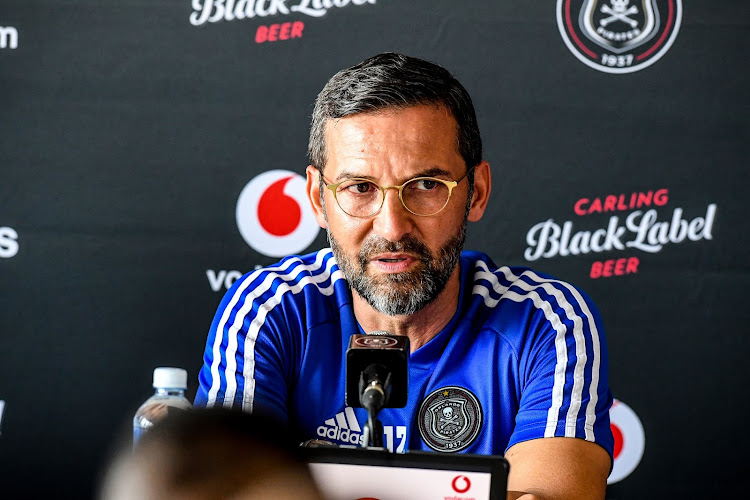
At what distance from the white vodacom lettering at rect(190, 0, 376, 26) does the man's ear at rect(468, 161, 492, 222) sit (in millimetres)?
861

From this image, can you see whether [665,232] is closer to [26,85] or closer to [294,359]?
[294,359]

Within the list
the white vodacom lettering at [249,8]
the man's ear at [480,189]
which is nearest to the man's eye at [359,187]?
the man's ear at [480,189]

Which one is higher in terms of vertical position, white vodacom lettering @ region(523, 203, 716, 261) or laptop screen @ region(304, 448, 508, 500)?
white vodacom lettering @ region(523, 203, 716, 261)

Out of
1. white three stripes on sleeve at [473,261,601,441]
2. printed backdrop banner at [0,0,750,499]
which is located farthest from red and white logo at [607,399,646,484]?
white three stripes on sleeve at [473,261,601,441]

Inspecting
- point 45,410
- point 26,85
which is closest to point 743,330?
point 45,410

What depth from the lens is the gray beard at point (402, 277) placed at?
133cm

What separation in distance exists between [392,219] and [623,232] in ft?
3.54

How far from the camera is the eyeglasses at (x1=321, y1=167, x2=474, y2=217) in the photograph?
1.32m

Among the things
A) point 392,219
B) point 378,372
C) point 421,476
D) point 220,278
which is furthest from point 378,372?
point 220,278

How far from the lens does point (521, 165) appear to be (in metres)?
2.18

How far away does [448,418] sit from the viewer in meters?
1.36

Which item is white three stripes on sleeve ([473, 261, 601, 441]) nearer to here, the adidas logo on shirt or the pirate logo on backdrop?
the pirate logo on backdrop

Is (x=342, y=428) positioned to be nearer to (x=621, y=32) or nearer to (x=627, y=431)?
(x=627, y=431)

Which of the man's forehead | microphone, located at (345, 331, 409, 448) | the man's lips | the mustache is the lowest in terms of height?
microphone, located at (345, 331, 409, 448)
